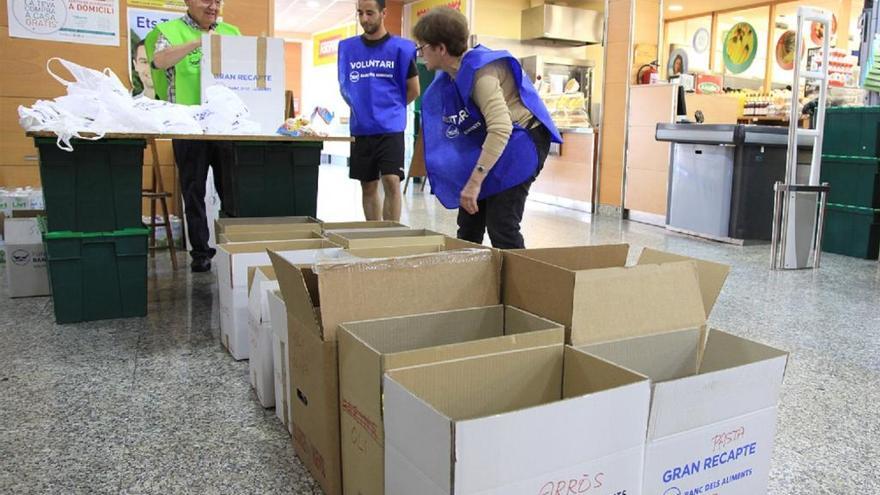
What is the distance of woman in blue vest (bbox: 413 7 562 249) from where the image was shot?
243cm

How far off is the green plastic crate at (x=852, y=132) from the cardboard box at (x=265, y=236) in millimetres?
4081

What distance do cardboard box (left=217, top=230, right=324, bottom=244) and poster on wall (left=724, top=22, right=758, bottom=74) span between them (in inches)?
370

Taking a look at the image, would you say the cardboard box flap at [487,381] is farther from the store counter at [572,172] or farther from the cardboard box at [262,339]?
the store counter at [572,172]

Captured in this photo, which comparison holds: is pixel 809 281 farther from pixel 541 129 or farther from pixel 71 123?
pixel 71 123

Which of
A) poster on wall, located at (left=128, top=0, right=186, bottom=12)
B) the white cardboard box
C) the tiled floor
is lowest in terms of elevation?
the tiled floor

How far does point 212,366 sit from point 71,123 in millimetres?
1103

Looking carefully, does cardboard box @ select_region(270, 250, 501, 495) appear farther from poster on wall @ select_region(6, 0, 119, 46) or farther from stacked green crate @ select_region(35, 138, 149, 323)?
poster on wall @ select_region(6, 0, 119, 46)

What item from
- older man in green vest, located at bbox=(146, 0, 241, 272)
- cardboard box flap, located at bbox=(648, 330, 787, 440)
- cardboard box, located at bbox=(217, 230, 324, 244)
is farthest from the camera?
older man in green vest, located at bbox=(146, 0, 241, 272)

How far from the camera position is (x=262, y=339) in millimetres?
1984

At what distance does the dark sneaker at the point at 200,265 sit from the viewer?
377cm

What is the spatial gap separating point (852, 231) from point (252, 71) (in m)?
4.17

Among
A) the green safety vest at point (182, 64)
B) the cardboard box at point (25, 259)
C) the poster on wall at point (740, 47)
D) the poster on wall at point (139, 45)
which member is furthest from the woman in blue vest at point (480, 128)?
the poster on wall at point (740, 47)

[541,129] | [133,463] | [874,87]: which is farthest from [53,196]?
[874,87]

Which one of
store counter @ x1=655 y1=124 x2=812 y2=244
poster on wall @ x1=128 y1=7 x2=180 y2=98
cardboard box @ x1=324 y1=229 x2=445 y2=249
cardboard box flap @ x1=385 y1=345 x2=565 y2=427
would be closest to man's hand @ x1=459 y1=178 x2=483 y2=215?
cardboard box @ x1=324 y1=229 x2=445 y2=249
